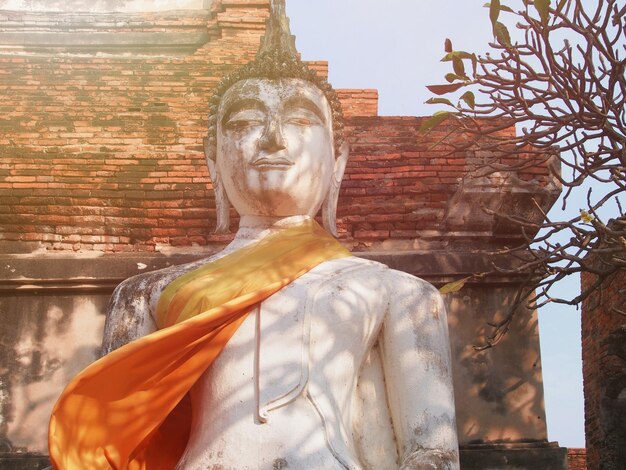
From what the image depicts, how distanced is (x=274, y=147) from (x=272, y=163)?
68 millimetres

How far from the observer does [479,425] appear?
21.4ft

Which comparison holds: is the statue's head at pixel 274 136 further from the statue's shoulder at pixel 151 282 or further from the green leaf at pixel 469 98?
the green leaf at pixel 469 98

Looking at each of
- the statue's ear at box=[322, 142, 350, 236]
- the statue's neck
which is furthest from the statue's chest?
the statue's ear at box=[322, 142, 350, 236]

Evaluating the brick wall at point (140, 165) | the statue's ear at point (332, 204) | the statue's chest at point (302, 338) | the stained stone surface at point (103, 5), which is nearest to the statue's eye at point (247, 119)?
the statue's ear at point (332, 204)

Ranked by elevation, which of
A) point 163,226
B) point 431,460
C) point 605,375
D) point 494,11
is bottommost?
point 605,375

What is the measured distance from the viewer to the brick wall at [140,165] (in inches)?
276

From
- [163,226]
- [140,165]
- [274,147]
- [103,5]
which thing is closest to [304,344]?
[274,147]

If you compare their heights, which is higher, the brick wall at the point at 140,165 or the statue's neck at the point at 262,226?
the brick wall at the point at 140,165

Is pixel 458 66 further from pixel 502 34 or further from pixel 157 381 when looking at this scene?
pixel 157 381

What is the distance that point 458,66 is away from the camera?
20.6 ft

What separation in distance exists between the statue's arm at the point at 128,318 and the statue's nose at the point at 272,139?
776 millimetres

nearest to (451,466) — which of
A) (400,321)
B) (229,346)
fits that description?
(400,321)

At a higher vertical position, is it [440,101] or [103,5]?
[103,5]

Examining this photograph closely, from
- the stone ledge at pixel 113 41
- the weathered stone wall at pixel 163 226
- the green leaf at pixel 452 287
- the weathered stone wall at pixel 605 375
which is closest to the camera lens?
the green leaf at pixel 452 287
